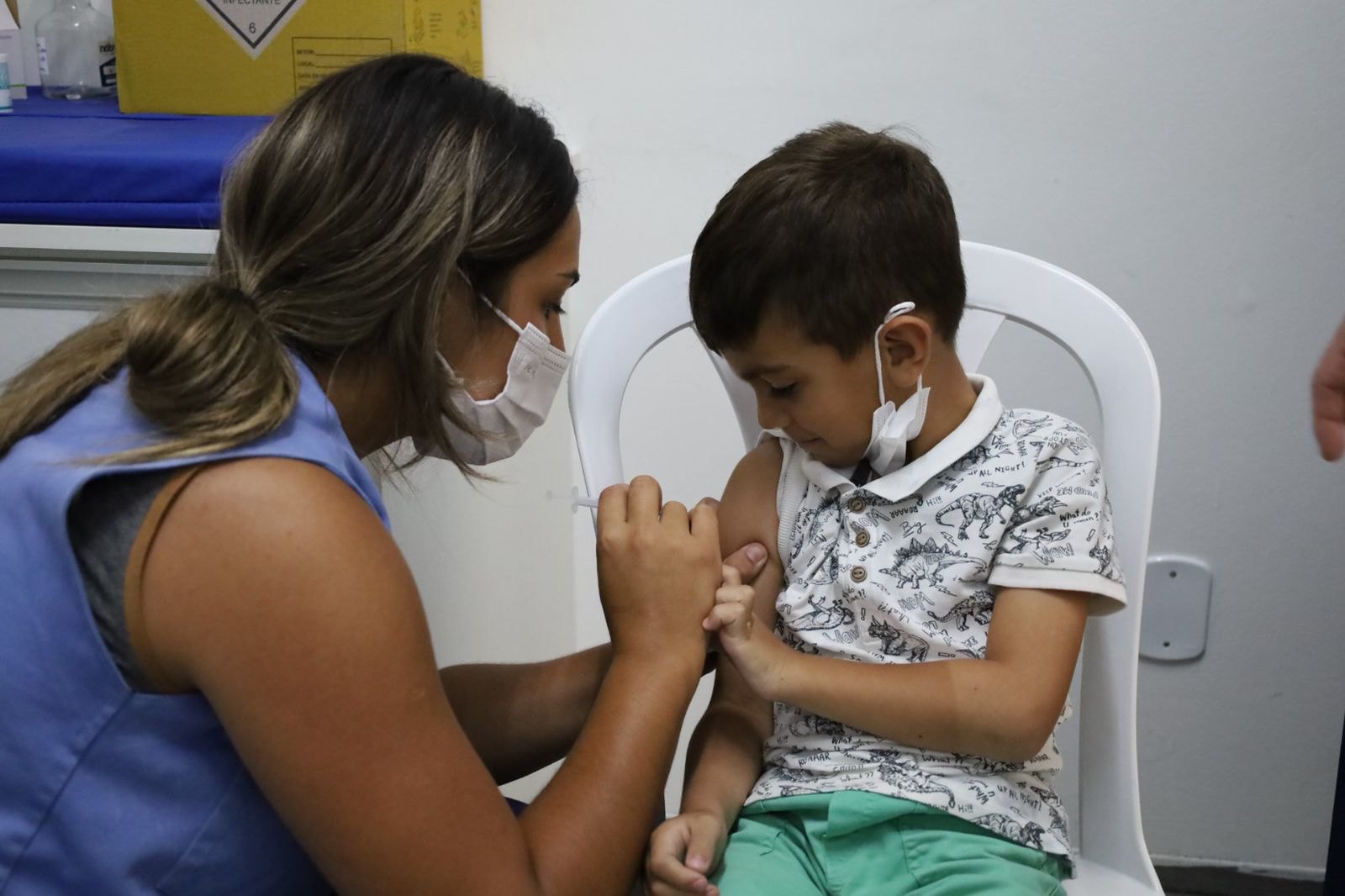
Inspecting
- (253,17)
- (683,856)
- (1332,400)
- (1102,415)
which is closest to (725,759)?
(683,856)

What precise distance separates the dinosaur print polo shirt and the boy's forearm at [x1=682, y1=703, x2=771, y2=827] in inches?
0.7

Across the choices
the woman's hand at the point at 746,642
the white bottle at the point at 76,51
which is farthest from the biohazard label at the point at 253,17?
the woman's hand at the point at 746,642

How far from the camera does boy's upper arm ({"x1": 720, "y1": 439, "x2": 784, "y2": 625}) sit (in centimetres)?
124

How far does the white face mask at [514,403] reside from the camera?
1144mm

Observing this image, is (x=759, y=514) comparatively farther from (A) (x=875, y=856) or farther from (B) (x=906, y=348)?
(A) (x=875, y=856)

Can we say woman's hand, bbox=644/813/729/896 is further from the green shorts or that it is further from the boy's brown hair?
the boy's brown hair

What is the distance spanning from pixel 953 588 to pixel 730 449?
871 millimetres

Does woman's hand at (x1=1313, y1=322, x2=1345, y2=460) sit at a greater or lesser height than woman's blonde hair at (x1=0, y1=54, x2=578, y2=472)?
lesser

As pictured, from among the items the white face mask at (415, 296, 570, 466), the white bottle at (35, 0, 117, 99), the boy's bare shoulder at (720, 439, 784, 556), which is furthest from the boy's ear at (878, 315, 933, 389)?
the white bottle at (35, 0, 117, 99)

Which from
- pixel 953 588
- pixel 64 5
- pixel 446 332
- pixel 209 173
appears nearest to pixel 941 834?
pixel 953 588

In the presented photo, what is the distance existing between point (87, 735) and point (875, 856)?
2.08ft

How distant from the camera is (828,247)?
1.11 meters

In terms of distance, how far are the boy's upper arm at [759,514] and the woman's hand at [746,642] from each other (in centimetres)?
14

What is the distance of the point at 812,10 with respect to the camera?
1.77 m
